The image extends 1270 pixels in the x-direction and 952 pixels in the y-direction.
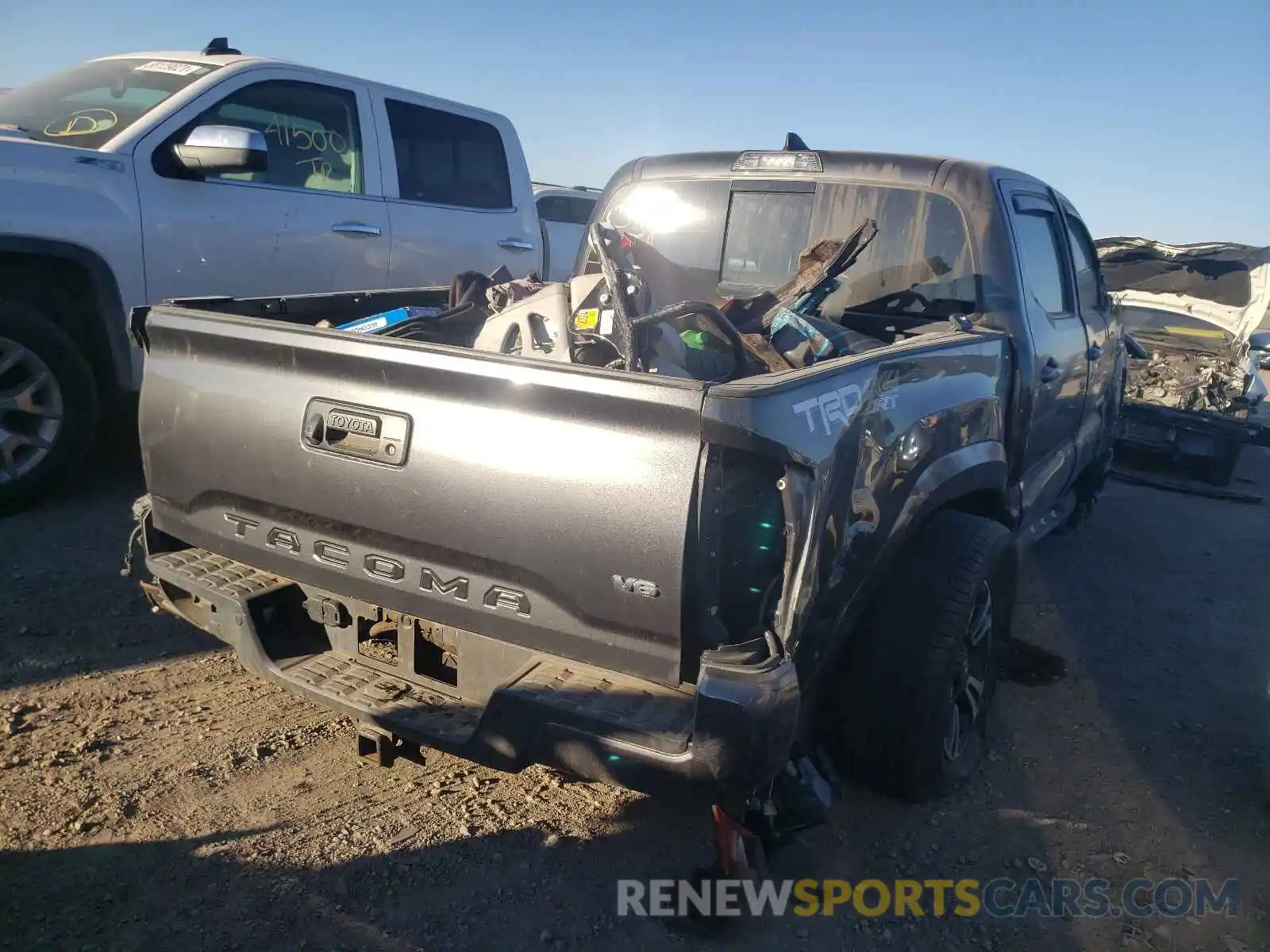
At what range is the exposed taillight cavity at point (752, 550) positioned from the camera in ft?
7.14

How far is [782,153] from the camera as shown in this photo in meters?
4.18

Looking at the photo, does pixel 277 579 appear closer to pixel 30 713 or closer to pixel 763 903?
pixel 30 713

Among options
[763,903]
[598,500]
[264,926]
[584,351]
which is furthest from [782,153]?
[264,926]

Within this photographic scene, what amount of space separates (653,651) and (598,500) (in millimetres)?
372

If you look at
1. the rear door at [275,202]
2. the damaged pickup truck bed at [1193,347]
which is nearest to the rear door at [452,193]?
the rear door at [275,202]

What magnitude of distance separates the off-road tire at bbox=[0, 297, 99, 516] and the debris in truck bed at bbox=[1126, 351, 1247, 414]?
9388mm

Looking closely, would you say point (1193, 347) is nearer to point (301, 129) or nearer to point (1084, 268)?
point (1084, 268)

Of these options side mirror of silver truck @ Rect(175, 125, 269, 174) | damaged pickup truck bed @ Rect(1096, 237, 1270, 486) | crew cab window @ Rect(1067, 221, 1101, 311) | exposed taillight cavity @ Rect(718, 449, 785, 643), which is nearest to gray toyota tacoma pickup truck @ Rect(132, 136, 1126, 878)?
exposed taillight cavity @ Rect(718, 449, 785, 643)

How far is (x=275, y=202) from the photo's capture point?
205 inches

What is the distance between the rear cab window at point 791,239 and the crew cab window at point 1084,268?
1.25 metres

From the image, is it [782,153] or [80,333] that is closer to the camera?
[782,153]

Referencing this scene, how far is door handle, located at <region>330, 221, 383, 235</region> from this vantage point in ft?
17.9

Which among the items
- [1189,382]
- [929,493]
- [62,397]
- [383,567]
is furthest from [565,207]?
[383,567]

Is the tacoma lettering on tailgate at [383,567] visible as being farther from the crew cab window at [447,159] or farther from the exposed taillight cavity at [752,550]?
the crew cab window at [447,159]
